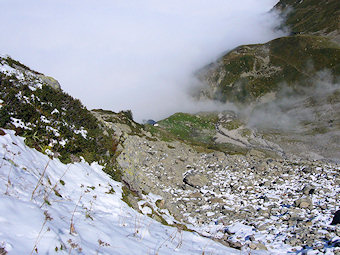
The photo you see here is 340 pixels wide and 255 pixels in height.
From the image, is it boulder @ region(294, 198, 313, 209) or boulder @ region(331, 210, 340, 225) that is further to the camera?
boulder @ region(294, 198, 313, 209)

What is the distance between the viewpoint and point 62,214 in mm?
6047

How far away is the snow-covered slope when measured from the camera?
429cm

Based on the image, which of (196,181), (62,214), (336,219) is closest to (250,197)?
(196,181)

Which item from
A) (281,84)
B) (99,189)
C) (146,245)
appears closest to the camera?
(146,245)

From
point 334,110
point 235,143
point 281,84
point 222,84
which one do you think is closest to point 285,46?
point 281,84

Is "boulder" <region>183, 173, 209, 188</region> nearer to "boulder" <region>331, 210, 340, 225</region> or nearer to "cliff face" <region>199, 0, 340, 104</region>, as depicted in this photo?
"boulder" <region>331, 210, 340, 225</region>

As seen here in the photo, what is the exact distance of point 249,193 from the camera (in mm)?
21938

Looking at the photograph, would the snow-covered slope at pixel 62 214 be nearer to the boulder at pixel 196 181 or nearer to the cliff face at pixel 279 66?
the boulder at pixel 196 181

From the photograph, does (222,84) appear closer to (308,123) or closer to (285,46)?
(285,46)

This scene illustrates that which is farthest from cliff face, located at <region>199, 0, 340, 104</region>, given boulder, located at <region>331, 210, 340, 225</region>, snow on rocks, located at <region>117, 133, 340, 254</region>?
boulder, located at <region>331, 210, 340, 225</region>

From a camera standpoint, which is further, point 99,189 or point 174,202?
point 174,202

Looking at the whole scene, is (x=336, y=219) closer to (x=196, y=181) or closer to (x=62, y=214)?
(x=196, y=181)

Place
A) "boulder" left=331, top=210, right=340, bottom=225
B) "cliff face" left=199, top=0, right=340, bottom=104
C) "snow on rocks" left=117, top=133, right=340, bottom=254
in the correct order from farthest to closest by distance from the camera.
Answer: "cliff face" left=199, top=0, right=340, bottom=104 < "boulder" left=331, top=210, right=340, bottom=225 < "snow on rocks" left=117, top=133, right=340, bottom=254

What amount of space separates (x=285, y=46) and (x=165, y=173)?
196697 millimetres
